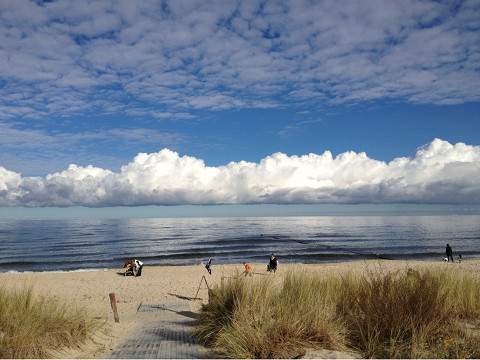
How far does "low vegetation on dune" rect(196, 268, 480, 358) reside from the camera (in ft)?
21.9

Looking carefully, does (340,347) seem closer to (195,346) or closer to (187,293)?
(195,346)

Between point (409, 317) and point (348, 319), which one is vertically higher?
point (409, 317)

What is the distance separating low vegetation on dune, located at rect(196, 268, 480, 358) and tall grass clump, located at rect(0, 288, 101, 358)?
2.50 metres

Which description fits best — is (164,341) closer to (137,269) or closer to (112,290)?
(112,290)

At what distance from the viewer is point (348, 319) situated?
791 centimetres

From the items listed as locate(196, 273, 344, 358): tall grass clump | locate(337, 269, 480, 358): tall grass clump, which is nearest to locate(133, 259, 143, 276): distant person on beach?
locate(196, 273, 344, 358): tall grass clump

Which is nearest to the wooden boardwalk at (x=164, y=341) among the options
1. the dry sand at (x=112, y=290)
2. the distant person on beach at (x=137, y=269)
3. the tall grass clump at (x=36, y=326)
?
the dry sand at (x=112, y=290)

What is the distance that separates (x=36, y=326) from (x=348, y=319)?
5845 mm

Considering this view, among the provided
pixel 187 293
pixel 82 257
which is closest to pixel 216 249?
pixel 82 257

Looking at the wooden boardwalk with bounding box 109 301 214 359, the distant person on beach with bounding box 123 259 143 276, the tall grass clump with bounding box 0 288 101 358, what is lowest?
the distant person on beach with bounding box 123 259 143 276

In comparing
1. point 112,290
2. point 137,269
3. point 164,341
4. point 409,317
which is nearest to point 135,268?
point 137,269

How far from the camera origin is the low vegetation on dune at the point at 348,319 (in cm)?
667

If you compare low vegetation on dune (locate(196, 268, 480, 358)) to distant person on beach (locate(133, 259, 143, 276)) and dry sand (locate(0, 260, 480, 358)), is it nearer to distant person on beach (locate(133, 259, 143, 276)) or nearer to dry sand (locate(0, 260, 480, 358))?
dry sand (locate(0, 260, 480, 358))

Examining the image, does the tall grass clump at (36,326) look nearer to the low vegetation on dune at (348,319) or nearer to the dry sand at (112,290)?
the dry sand at (112,290)
